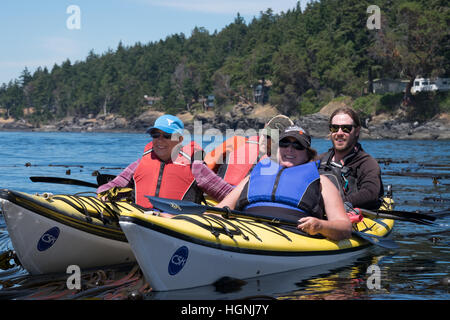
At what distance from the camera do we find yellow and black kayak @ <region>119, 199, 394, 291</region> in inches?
188

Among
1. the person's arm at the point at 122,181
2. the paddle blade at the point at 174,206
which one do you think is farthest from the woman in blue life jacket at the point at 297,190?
the person's arm at the point at 122,181

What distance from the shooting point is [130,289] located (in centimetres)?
544

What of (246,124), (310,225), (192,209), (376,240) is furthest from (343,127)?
(246,124)

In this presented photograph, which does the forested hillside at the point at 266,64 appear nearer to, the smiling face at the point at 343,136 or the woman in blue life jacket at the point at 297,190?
the smiling face at the point at 343,136

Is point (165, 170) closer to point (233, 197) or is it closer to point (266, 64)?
point (233, 197)

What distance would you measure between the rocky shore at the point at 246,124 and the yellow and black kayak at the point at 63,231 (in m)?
16.7

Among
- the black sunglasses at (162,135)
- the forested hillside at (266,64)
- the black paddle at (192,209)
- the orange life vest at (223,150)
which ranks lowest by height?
the black paddle at (192,209)

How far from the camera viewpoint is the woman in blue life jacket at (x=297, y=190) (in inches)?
229

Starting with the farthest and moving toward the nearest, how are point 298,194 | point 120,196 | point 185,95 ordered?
point 185,95, point 120,196, point 298,194

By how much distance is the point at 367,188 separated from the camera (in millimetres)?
7691

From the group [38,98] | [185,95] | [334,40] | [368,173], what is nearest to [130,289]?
[368,173]

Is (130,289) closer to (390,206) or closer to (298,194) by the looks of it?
(298,194)
